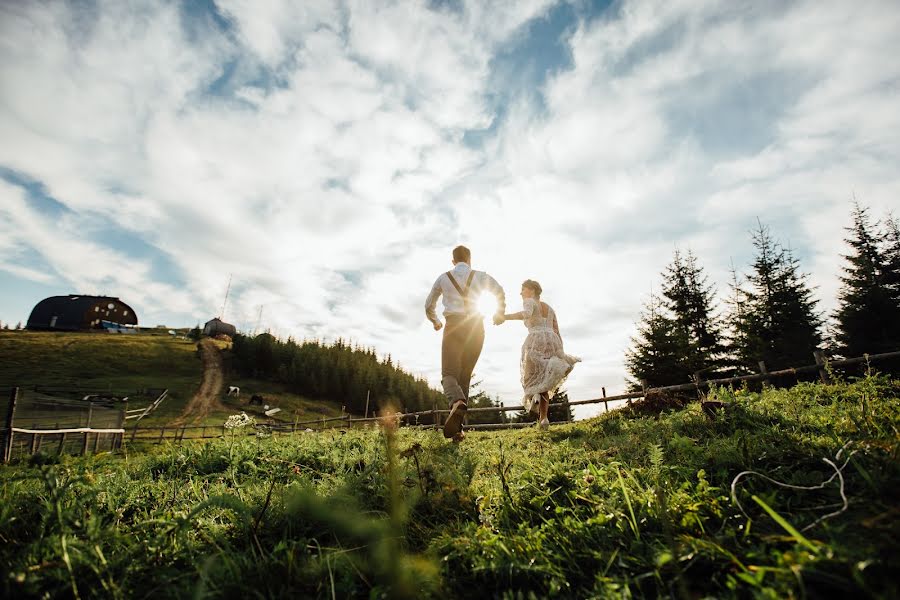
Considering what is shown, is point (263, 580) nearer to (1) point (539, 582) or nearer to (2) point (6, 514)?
(1) point (539, 582)

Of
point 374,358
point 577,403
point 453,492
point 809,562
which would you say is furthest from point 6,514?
point 374,358

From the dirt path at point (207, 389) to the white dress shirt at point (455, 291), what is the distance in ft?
115

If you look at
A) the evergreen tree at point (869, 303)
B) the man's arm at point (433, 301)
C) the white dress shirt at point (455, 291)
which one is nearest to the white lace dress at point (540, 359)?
the white dress shirt at point (455, 291)

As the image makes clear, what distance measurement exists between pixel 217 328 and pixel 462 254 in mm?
76720

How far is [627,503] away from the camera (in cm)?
161

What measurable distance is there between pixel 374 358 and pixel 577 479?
67755mm

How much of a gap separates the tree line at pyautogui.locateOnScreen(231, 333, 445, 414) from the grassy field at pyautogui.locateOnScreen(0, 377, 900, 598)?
54.0 m

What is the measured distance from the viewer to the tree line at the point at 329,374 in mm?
56438

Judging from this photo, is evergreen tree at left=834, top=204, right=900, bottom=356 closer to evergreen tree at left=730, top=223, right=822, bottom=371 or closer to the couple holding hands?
evergreen tree at left=730, top=223, right=822, bottom=371

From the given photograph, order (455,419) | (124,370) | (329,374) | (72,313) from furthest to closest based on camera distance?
(72,313) < (329,374) < (124,370) < (455,419)

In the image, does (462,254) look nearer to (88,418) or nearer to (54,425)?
(54,425)

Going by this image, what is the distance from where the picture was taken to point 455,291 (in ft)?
19.6

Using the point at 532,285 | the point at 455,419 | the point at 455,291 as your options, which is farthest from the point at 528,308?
the point at 455,419

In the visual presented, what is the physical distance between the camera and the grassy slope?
3947 cm
